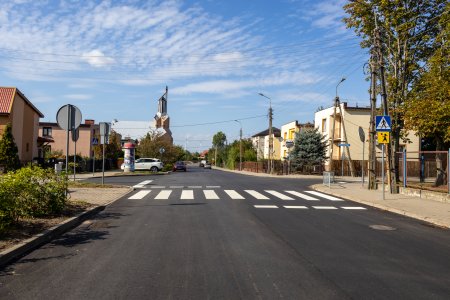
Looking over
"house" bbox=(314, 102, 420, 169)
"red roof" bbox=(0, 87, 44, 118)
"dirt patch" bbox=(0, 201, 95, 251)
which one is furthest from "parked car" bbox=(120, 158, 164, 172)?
"dirt patch" bbox=(0, 201, 95, 251)

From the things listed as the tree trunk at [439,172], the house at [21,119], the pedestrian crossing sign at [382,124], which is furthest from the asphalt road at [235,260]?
the house at [21,119]

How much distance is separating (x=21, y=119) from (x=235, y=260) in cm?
3548

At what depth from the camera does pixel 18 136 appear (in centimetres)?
3588

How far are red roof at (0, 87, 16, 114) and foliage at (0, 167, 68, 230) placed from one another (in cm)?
2685

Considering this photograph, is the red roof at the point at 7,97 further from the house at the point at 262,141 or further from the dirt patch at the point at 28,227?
the house at the point at 262,141

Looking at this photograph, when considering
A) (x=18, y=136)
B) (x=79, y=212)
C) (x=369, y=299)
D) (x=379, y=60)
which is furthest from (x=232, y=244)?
(x=18, y=136)

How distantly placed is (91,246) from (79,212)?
11.5 feet

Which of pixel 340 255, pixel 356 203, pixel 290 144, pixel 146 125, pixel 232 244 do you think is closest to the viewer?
pixel 340 255

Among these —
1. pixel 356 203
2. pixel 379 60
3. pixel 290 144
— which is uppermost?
pixel 379 60

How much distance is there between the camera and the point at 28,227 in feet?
26.0

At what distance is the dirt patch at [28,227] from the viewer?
264 inches

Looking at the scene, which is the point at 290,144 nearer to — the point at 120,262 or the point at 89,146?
the point at 89,146

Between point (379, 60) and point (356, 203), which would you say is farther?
point (379, 60)

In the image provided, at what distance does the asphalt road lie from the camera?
4.84 m
